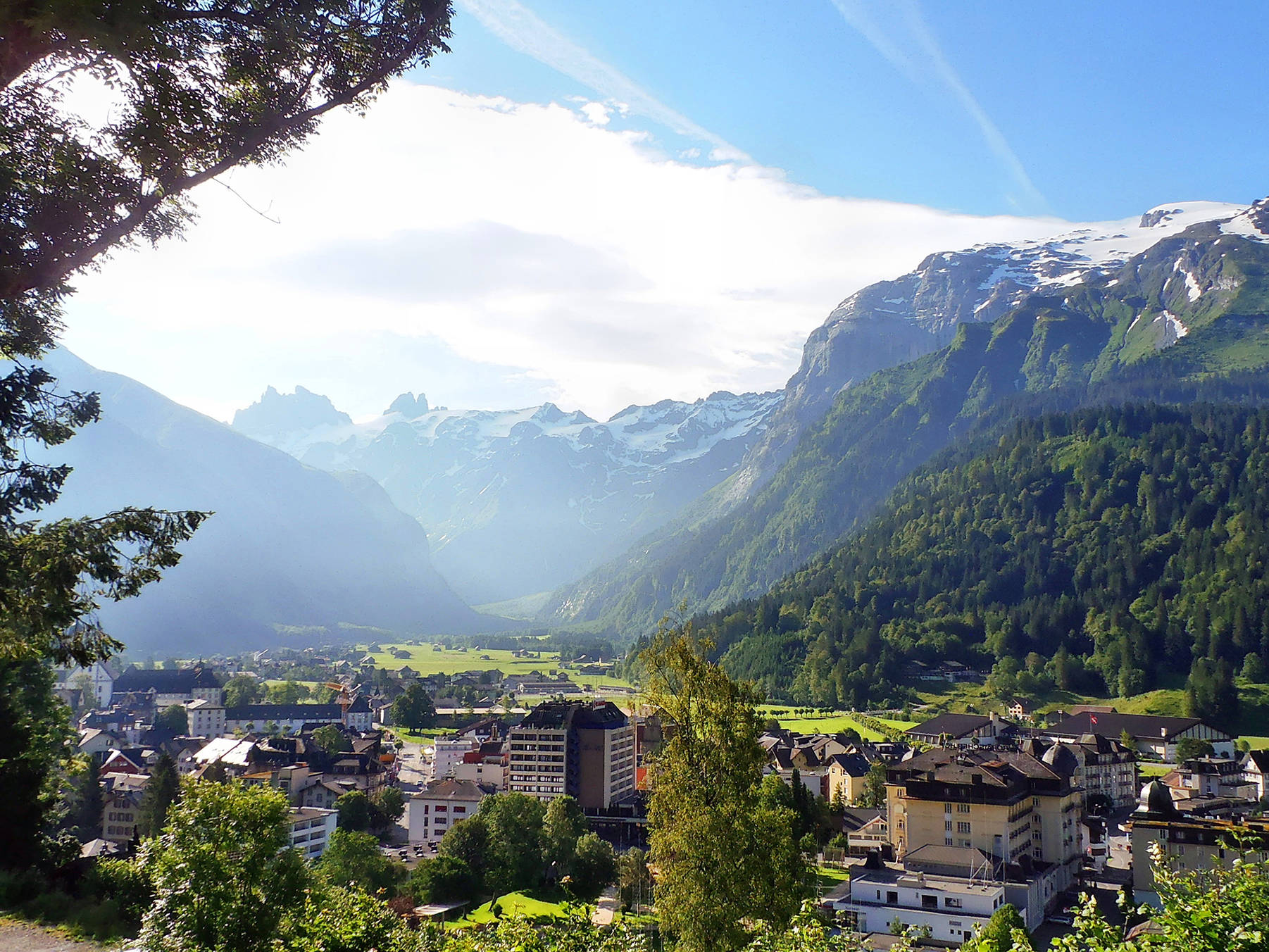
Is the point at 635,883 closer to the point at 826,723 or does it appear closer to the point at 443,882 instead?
the point at 443,882

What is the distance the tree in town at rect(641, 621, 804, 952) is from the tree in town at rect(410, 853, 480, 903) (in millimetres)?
33747

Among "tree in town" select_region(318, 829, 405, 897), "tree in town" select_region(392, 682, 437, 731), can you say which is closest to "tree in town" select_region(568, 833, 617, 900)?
"tree in town" select_region(318, 829, 405, 897)

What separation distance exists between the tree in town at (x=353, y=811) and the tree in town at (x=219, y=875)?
64840mm

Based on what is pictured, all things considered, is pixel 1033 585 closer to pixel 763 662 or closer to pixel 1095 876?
pixel 763 662

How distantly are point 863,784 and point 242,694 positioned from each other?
11136 centimetres

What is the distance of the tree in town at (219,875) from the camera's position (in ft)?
48.4

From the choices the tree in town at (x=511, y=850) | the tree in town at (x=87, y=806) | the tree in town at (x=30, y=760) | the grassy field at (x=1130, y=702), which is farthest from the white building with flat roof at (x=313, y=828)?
the grassy field at (x=1130, y=702)

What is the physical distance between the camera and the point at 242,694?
156m

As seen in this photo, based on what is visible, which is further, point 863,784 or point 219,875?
point 863,784

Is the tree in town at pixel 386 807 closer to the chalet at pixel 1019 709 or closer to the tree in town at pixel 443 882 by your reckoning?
the tree in town at pixel 443 882

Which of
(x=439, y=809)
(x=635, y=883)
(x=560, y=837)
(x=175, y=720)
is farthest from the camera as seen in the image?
Answer: (x=175, y=720)

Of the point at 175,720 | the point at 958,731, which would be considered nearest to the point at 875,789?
the point at 958,731

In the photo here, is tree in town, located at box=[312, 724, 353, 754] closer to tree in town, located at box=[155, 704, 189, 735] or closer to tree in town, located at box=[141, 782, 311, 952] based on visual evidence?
tree in town, located at box=[155, 704, 189, 735]

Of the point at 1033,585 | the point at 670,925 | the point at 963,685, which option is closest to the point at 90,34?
the point at 670,925
